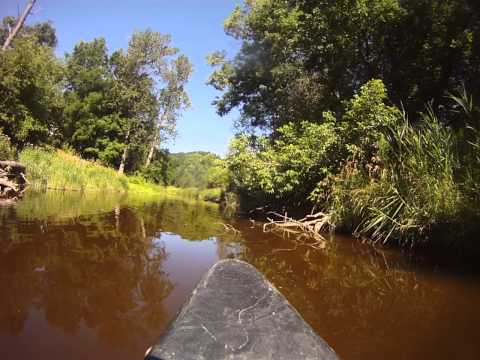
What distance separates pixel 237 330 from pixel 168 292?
1.61m

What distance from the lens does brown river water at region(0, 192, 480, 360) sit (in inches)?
80.2

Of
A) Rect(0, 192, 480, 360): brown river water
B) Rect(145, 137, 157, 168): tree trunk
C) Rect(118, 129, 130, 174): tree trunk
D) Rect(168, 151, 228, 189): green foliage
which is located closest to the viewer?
Rect(0, 192, 480, 360): brown river water

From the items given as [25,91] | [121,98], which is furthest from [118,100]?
[25,91]

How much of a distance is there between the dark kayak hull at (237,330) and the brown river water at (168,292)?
585mm

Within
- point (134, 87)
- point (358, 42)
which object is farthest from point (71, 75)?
point (358, 42)

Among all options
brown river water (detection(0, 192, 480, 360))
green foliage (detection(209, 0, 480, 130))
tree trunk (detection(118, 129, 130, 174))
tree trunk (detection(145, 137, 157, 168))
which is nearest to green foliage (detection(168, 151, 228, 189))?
tree trunk (detection(145, 137, 157, 168))

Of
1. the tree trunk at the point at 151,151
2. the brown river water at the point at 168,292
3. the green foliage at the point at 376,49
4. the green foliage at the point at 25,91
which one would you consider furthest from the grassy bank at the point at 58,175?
the tree trunk at the point at 151,151

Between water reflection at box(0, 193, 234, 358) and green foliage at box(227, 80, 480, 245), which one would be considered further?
green foliage at box(227, 80, 480, 245)

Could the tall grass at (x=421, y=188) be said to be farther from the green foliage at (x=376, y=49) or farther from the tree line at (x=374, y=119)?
the green foliage at (x=376, y=49)

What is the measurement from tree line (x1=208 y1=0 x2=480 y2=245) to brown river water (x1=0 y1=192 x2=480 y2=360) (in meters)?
1.13

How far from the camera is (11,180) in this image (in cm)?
1082

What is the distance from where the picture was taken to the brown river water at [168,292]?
2.04 meters

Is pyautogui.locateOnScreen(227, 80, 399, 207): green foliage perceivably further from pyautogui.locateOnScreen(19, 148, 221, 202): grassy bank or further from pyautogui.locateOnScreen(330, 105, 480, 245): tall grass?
pyautogui.locateOnScreen(19, 148, 221, 202): grassy bank

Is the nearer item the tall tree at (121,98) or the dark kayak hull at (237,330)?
the dark kayak hull at (237,330)
